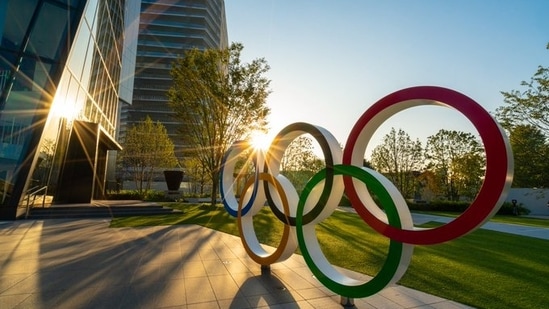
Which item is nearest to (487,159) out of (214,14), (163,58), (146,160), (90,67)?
(90,67)

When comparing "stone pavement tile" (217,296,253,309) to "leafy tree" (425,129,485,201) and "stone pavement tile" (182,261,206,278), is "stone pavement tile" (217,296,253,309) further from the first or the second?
"leafy tree" (425,129,485,201)

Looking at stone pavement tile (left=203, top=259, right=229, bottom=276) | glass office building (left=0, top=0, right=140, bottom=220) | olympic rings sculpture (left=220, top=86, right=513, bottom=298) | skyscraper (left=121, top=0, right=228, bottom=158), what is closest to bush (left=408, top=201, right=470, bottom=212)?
stone pavement tile (left=203, top=259, right=229, bottom=276)

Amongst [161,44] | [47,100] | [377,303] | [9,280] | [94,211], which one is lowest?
[9,280]

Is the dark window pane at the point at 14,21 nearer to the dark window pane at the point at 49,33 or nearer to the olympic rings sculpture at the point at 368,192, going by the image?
the dark window pane at the point at 49,33

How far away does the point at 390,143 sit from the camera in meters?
40.5

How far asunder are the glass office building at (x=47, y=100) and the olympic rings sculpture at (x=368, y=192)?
40.5ft

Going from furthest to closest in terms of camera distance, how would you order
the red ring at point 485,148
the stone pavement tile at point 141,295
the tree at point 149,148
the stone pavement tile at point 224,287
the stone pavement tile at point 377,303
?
the tree at point 149,148 < the stone pavement tile at point 224,287 < the stone pavement tile at point 377,303 < the stone pavement tile at point 141,295 < the red ring at point 485,148

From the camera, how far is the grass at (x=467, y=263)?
5.82 m

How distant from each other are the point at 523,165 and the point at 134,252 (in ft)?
84.0

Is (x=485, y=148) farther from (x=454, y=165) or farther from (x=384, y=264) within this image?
(x=454, y=165)

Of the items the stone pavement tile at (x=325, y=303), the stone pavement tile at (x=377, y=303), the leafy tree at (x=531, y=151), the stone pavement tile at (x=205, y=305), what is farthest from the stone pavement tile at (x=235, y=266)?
the leafy tree at (x=531, y=151)

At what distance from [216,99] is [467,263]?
18.3 m

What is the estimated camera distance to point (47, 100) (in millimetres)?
14125

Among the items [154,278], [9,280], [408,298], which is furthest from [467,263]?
[9,280]
